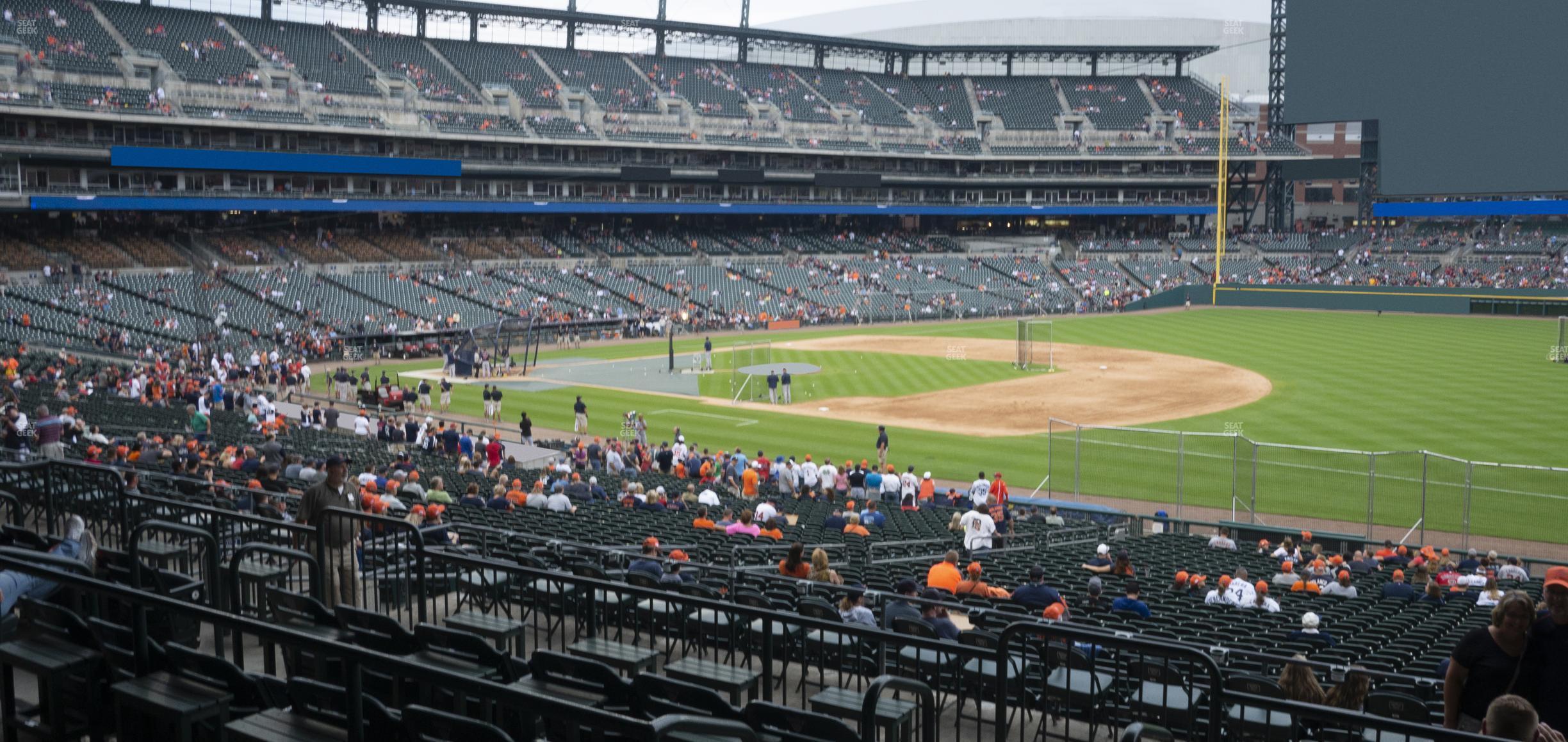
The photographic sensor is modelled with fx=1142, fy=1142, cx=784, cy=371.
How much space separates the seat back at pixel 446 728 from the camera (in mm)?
4590

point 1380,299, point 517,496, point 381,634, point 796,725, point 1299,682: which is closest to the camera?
point 796,725

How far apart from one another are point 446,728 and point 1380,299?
7909cm

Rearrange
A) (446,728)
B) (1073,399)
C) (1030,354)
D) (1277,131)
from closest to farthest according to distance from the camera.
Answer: (446,728) → (1073,399) → (1030,354) → (1277,131)

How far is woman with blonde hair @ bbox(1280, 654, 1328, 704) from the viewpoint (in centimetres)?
790

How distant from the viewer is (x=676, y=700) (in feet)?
18.1

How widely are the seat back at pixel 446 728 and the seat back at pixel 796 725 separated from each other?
111 cm

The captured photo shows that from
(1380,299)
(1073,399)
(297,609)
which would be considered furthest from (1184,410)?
(1380,299)

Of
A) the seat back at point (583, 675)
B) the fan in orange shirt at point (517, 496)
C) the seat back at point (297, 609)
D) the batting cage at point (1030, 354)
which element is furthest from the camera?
the batting cage at point (1030, 354)

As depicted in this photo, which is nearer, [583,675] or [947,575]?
[583,675]

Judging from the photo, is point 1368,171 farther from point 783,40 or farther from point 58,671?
point 58,671

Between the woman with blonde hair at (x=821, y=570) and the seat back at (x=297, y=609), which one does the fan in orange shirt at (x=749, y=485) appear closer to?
the woman with blonde hair at (x=821, y=570)

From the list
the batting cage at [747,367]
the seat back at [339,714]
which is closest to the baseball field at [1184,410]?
the batting cage at [747,367]

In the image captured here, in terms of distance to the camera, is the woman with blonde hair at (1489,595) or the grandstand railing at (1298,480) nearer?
the woman with blonde hair at (1489,595)

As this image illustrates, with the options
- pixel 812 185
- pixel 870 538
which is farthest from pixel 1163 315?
pixel 870 538
